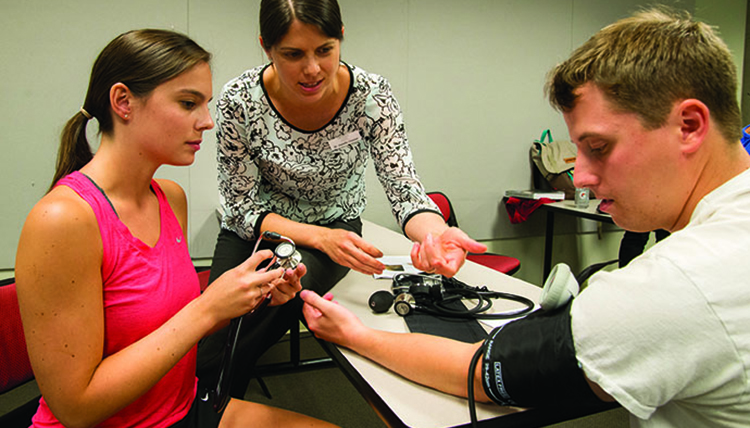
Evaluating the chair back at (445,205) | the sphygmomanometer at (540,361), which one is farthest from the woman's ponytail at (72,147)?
the chair back at (445,205)

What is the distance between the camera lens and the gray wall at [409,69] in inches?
98.8

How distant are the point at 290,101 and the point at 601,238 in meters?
3.55

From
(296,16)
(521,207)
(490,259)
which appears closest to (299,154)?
(296,16)

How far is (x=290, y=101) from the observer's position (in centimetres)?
157

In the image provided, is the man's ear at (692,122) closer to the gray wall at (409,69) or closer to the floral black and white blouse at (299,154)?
the floral black and white blouse at (299,154)

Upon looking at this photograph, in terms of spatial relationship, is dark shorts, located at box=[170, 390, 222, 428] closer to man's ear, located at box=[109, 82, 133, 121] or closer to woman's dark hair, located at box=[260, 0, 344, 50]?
man's ear, located at box=[109, 82, 133, 121]

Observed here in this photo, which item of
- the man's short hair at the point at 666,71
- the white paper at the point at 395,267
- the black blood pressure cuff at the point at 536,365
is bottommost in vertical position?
the white paper at the point at 395,267

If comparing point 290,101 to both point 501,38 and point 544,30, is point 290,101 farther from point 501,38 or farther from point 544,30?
point 544,30

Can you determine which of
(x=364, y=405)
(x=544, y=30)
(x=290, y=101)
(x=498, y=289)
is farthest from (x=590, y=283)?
(x=544, y=30)

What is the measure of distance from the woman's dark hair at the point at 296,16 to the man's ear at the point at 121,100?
0.49 metres

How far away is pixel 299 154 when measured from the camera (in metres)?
1.59

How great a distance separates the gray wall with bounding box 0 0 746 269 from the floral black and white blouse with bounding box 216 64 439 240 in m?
1.44

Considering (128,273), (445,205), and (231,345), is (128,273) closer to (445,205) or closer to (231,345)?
(231,345)

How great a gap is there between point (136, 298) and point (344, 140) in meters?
0.88
